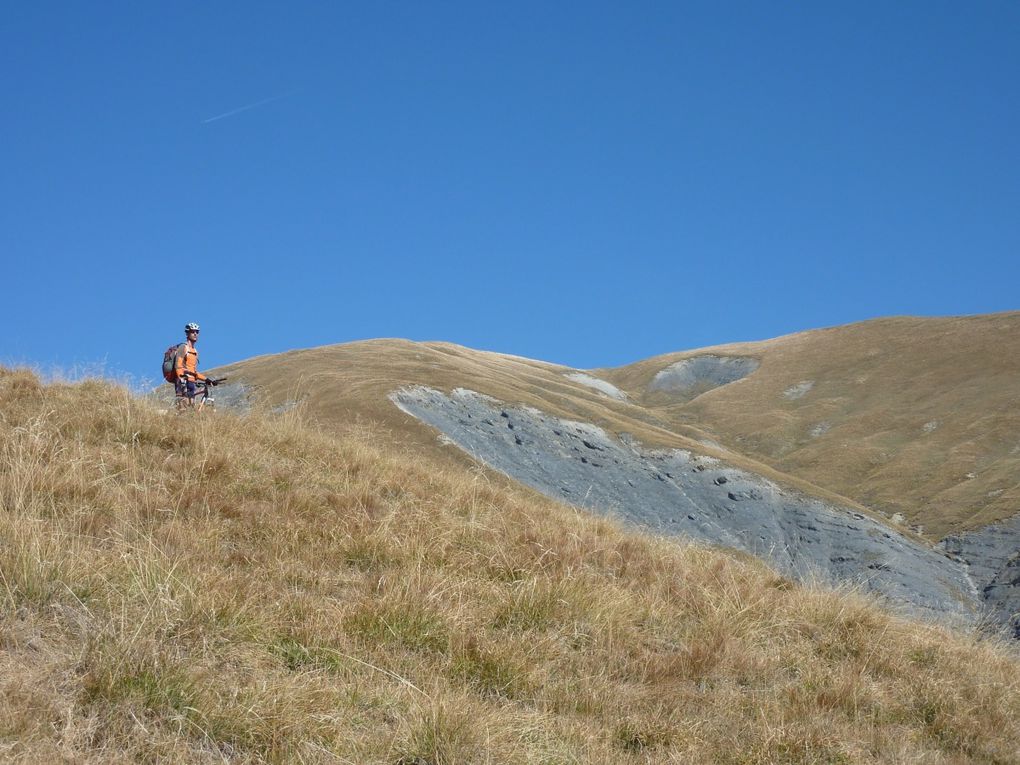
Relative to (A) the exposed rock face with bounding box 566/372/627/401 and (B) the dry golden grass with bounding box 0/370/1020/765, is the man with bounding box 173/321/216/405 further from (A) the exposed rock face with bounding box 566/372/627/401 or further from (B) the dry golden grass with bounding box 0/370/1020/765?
(A) the exposed rock face with bounding box 566/372/627/401

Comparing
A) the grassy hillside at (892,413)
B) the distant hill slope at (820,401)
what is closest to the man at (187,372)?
the distant hill slope at (820,401)

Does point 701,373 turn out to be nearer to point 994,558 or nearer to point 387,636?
point 994,558

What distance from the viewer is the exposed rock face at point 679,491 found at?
4956 cm

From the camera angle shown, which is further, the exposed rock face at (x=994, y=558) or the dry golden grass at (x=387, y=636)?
the exposed rock face at (x=994, y=558)

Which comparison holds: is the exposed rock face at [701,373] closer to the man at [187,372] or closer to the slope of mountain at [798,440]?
the slope of mountain at [798,440]

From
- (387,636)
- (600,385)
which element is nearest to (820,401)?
(600,385)

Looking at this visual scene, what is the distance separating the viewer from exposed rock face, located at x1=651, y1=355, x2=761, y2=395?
122 meters

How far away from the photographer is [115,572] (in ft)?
17.1

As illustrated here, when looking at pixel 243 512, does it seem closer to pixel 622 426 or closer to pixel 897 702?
pixel 897 702

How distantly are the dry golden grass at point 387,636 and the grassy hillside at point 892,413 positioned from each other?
59.3m

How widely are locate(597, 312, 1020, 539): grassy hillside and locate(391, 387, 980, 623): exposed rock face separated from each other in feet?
30.5

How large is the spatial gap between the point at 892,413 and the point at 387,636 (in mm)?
90323

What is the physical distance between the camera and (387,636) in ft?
17.4

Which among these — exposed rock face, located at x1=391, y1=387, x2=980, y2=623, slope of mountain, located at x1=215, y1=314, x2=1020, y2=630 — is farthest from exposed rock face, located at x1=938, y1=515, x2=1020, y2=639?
exposed rock face, located at x1=391, y1=387, x2=980, y2=623
